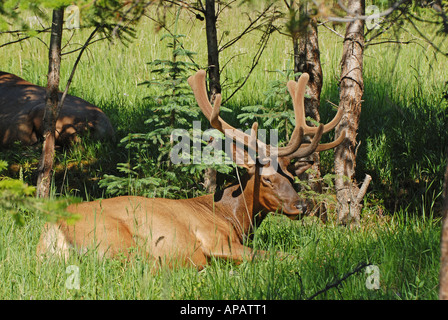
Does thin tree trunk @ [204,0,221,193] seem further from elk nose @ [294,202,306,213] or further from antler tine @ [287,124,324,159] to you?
elk nose @ [294,202,306,213]

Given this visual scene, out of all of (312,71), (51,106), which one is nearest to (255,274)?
(51,106)

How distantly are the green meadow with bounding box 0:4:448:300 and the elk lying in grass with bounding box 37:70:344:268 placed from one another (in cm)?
21

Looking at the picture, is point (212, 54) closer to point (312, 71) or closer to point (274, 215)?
point (312, 71)

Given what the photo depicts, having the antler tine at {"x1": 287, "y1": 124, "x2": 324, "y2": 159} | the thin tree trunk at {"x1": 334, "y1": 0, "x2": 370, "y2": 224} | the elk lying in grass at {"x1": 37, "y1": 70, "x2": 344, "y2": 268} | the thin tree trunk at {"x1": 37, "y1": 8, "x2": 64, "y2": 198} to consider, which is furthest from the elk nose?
the thin tree trunk at {"x1": 37, "y1": 8, "x2": 64, "y2": 198}

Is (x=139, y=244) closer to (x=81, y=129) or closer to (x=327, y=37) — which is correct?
(x=81, y=129)

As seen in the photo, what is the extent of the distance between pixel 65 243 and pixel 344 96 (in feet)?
10.3

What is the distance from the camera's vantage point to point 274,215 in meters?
5.49

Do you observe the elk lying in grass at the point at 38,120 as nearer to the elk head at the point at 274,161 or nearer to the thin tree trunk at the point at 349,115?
the elk head at the point at 274,161

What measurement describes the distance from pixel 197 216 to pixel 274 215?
2.73ft

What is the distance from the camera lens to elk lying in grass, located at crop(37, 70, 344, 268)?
4332mm

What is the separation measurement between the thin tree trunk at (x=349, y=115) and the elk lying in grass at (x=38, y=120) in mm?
3432

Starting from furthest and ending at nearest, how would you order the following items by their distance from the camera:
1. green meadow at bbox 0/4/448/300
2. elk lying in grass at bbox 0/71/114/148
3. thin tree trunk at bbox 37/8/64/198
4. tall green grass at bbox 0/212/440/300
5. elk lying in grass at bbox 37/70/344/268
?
elk lying in grass at bbox 0/71/114/148 → thin tree trunk at bbox 37/8/64/198 → elk lying in grass at bbox 37/70/344/268 → green meadow at bbox 0/4/448/300 → tall green grass at bbox 0/212/440/300

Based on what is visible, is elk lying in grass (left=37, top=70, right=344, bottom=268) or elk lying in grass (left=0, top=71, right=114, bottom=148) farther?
A: elk lying in grass (left=0, top=71, right=114, bottom=148)

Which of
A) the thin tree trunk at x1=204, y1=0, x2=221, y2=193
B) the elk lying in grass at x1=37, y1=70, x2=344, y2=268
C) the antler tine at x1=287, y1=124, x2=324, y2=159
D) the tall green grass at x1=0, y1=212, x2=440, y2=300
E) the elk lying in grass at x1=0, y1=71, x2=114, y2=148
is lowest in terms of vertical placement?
the tall green grass at x1=0, y1=212, x2=440, y2=300
